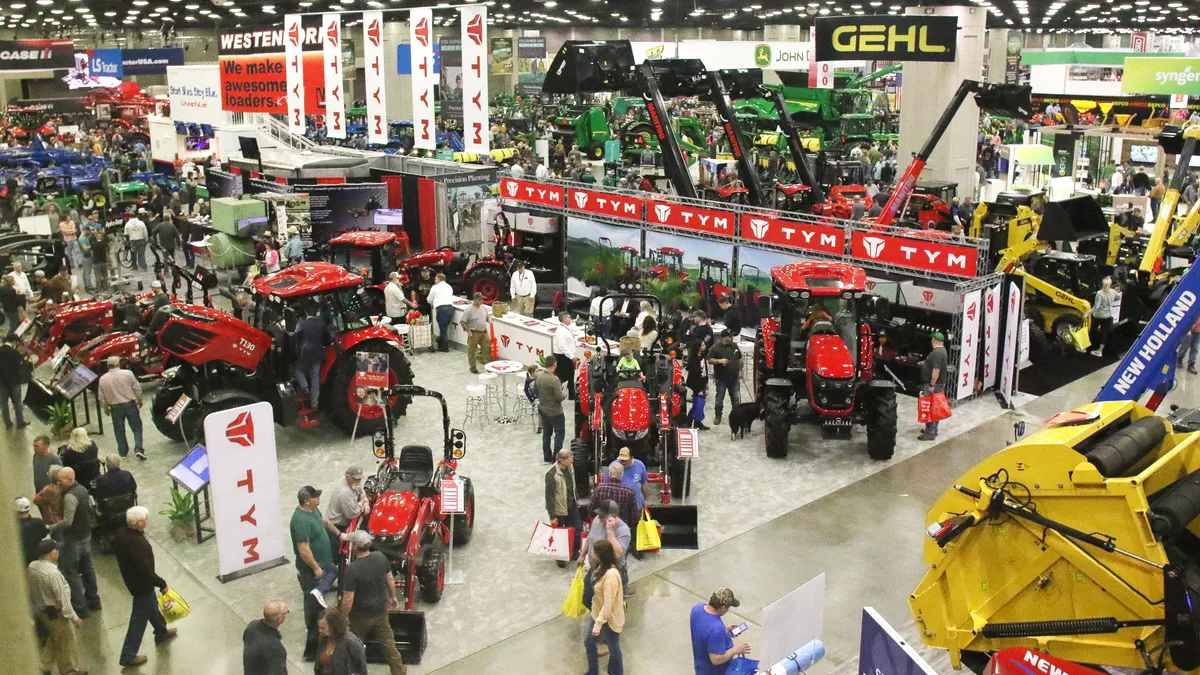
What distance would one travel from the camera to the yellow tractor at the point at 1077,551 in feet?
18.5

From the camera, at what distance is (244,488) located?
8.31m

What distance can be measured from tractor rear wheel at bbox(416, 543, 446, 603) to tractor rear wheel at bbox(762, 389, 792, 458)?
4.12 meters

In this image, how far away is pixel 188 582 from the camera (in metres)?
8.48

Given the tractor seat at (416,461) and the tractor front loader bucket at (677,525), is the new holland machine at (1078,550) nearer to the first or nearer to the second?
the tractor front loader bucket at (677,525)

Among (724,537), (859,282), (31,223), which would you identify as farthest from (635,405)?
(31,223)

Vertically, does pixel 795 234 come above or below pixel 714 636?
above

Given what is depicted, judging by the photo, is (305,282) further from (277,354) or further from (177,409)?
(177,409)

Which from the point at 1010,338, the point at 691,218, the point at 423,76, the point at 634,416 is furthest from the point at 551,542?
the point at 423,76

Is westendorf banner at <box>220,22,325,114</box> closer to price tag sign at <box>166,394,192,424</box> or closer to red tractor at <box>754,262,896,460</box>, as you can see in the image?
price tag sign at <box>166,394,192,424</box>

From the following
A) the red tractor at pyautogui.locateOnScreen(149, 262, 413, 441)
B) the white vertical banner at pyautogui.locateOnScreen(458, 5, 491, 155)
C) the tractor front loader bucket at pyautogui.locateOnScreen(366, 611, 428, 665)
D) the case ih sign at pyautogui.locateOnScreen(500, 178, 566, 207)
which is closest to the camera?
the tractor front loader bucket at pyautogui.locateOnScreen(366, 611, 428, 665)

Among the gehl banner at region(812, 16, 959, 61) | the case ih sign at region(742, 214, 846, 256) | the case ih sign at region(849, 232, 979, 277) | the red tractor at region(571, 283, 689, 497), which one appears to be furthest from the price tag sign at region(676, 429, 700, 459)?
the gehl banner at region(812, 16, 959, 61)

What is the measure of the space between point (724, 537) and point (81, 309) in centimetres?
878

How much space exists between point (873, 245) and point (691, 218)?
295 cm

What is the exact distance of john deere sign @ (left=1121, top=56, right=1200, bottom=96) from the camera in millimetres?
26188
